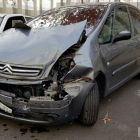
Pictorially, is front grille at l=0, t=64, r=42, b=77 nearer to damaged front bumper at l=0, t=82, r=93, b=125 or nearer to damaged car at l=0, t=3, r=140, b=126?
damaged car at l=0, t=3, r=140, b=126

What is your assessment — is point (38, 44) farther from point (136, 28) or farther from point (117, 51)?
point (136, 28)

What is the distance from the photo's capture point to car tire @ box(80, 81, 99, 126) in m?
2.74

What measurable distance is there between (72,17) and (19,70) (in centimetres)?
158

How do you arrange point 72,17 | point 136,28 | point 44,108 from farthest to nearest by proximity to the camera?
point 136,28 < point 72,17 < point 44,108

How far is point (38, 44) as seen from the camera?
2.94 meters

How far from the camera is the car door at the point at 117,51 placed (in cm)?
321

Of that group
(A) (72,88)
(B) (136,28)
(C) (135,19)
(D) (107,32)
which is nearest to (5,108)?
(A) (72,88)

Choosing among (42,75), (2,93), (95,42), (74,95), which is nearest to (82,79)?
(74,95)

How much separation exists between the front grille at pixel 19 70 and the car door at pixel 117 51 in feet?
3.29

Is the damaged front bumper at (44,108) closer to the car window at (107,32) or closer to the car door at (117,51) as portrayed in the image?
the car door at (117,51)

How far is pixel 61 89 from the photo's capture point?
2.49 metres

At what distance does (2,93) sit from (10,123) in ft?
2.31

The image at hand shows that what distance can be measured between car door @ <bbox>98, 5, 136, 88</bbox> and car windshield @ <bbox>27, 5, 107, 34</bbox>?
21 cm

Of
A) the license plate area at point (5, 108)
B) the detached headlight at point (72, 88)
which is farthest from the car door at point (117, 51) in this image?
the license plate area at point (5, 108)
